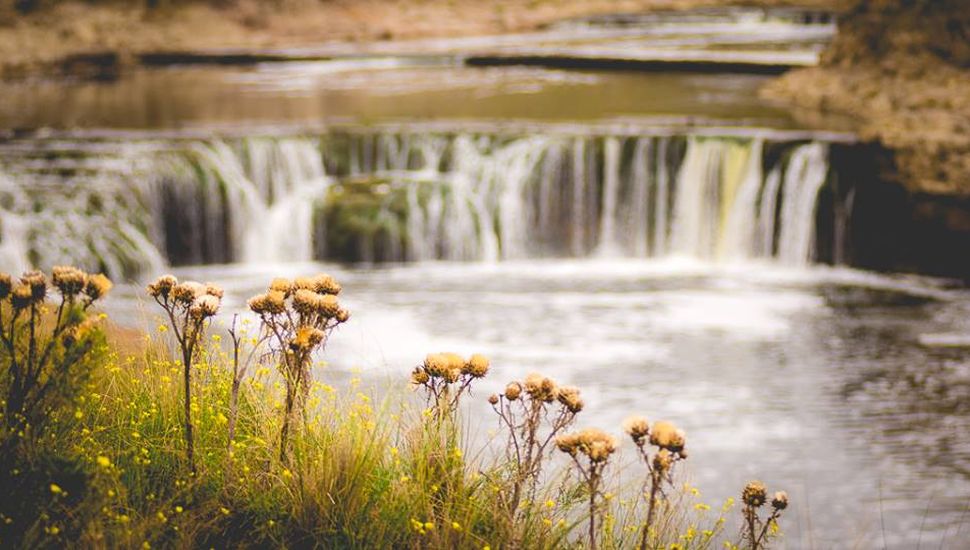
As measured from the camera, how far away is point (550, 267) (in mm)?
14969

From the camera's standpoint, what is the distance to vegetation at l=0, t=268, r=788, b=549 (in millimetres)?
3740

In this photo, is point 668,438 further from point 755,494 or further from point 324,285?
point 324,285

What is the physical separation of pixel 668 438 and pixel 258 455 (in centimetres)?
190

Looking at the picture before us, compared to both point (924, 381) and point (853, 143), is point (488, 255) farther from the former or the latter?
point (924, 381)

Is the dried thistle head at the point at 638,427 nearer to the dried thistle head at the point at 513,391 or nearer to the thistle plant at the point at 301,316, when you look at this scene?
the dried thistle head at the point at 513,391

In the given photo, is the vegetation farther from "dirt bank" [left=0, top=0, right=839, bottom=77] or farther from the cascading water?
"dirt bank" [left=0, top=0, right=839, bottom=77]

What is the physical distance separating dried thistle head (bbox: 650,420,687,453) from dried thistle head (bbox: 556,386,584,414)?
39 centimetres

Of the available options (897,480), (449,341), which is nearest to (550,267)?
(449,341)

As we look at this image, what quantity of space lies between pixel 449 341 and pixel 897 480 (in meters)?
4.75

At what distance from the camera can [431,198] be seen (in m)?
15.1

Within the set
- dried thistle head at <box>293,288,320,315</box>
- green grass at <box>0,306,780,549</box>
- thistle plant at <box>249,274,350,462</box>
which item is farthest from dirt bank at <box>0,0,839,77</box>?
dried thistle head at <box>293,288,320,315</box>

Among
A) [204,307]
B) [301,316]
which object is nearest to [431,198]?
[301,316]

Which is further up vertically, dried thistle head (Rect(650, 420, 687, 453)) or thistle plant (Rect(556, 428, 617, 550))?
dried thistle head (Rect(650, 420, 687, 453))

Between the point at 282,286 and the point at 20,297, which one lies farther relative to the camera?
the point at 282,286
